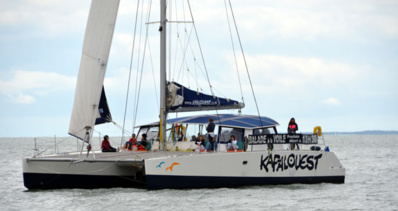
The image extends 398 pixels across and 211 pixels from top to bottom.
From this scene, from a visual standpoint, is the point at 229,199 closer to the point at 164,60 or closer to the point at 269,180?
the point at 269,180

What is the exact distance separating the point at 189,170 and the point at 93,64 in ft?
15.0

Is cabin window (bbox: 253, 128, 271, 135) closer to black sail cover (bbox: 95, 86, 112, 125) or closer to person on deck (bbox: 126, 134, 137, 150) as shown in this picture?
person on deck (bbox: 126, 134, 137, 150)

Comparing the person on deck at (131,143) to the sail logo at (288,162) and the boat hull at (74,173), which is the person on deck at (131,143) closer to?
the boat hull at (74,173)

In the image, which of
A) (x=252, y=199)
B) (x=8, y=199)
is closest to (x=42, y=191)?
(x=8, y=199)

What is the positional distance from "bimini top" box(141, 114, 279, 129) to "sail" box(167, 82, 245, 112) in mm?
502

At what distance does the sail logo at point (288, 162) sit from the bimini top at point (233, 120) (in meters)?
1.59

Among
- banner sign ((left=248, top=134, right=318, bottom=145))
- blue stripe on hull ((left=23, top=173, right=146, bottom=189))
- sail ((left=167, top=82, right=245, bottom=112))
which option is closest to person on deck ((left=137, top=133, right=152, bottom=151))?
blue stripe on hull ((left=23, top=173, right=146, bottom=189))

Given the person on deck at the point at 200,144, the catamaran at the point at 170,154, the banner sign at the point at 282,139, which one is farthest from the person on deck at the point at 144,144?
the banner sign at the point at 282,139

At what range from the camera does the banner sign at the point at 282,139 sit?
2033 centimetres

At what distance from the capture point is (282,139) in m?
20.5

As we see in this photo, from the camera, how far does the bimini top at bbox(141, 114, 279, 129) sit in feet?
70.5

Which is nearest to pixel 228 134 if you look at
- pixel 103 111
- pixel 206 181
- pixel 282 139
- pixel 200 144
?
pixel 200 144

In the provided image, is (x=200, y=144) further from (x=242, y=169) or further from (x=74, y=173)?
(x=74, y=173)

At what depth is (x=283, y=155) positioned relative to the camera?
20.1 meters
